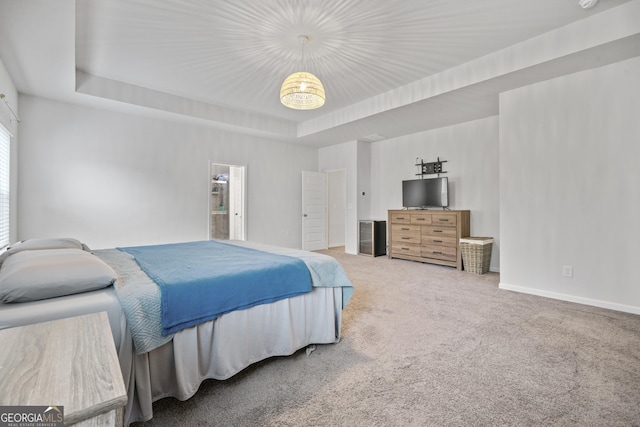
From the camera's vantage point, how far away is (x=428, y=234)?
17.7 feet

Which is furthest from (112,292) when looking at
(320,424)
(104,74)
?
(104,74)

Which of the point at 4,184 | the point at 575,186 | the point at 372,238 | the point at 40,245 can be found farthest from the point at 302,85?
the point at 372,238

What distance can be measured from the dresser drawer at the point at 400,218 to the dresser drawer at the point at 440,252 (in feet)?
1.92

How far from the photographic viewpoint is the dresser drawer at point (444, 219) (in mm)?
5039

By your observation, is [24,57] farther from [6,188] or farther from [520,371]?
[520,371]

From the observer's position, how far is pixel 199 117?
16.1 ft

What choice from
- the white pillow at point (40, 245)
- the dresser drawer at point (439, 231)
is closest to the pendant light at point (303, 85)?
the white pillow at point (40, 245)

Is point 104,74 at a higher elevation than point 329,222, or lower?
higher

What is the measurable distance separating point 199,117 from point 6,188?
2.53 meters

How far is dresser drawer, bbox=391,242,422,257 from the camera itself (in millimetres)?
5590

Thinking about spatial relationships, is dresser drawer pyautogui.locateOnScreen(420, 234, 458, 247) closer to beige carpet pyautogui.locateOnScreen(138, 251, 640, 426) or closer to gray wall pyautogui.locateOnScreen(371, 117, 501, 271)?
gray wall pyautogui.locateOnScreen(371, 117, 501, 271)

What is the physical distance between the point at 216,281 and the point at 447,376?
1.56 meters
